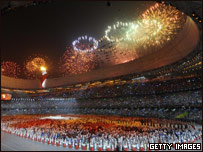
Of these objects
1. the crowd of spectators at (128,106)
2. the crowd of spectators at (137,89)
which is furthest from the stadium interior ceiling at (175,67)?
the crowd of spectators at (128,106)

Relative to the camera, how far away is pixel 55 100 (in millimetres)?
53688

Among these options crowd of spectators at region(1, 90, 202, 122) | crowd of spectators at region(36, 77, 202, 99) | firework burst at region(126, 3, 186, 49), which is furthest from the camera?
crowd of spectators at region(36, 77, 202, 99)

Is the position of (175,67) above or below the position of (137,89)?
above

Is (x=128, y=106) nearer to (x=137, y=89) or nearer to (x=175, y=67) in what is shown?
(x=137, y=89)

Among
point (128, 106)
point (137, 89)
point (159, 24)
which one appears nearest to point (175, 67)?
point (159, 24)

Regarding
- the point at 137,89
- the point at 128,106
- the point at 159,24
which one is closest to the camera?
the point at 159,24

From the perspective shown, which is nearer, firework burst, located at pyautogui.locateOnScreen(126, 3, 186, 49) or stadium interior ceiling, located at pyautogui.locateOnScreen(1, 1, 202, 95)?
stadium interior ceiling, located at pyautogui.locateOnScreen(1, 1, 202, 95)

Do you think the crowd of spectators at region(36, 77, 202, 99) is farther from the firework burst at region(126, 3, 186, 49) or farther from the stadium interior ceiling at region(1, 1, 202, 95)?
the firework burst at region(126, 3, 186, 49)

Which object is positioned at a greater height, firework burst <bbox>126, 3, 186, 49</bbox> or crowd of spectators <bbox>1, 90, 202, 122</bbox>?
firework burst <bbox>126, 3, 186, 49</bbox>

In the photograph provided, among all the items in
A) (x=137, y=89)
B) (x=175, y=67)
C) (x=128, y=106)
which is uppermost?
(x=175, y=67)

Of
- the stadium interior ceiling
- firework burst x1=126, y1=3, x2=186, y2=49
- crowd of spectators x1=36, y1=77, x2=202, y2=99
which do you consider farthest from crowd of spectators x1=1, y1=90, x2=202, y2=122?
firework burst x1=126, y1=3, x2=186, y2=49

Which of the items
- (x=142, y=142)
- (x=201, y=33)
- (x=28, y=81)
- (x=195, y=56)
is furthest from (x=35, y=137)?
(x=28, y=81)

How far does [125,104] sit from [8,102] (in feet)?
118

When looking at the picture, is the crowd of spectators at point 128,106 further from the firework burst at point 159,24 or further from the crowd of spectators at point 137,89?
the firework burst at point 159,24
